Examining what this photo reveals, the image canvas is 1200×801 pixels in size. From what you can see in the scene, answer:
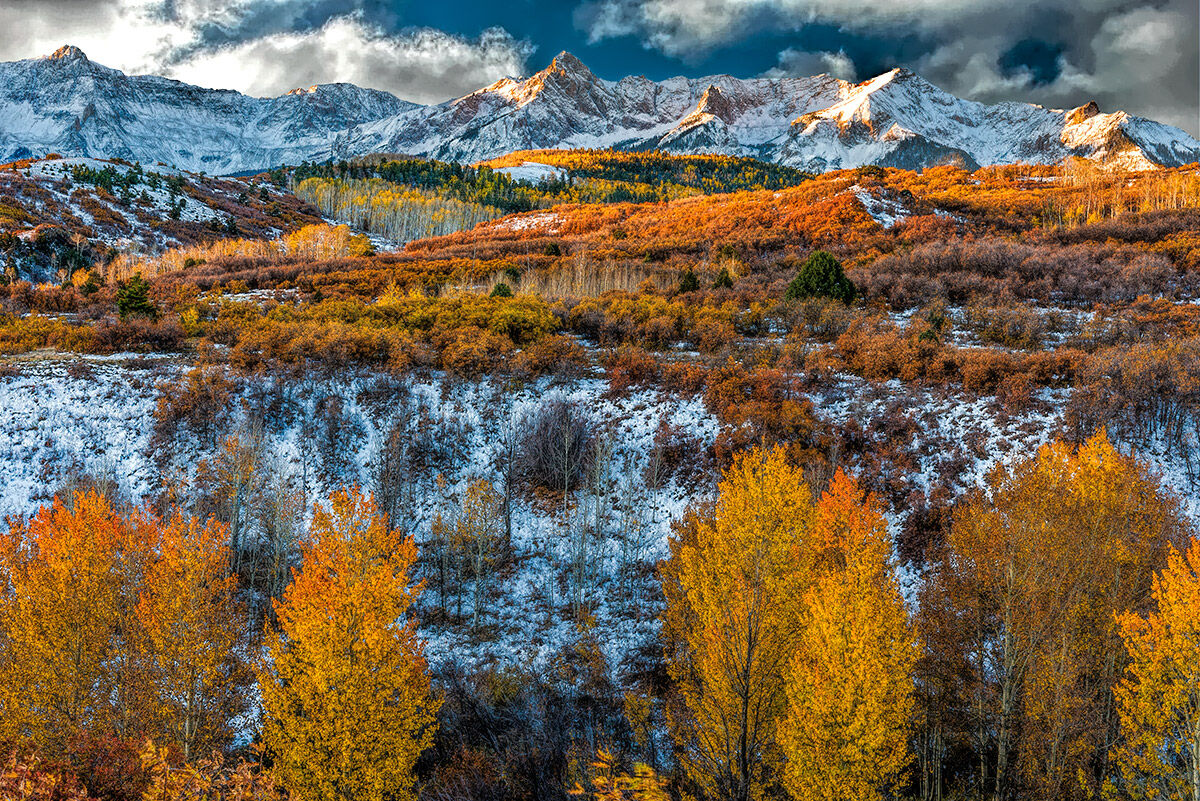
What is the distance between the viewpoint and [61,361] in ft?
109

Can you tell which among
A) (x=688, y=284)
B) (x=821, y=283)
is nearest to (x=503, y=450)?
(x=688, y=284)

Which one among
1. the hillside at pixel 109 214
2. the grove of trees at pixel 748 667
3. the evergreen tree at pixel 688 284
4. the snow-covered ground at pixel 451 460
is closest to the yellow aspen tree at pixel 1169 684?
the grove of trees at pixel 748 667

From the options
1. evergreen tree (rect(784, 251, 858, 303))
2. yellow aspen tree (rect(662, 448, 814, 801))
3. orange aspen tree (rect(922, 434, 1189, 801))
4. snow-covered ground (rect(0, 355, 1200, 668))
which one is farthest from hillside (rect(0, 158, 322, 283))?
orange aspen tree (rect(922, 434, 1189, 801))

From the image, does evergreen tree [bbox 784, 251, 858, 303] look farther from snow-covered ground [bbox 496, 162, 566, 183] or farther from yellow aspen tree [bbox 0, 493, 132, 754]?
snow-covered ground [bbox 496, 162, 566, 183]

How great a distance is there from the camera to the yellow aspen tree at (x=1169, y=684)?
12.5 meters

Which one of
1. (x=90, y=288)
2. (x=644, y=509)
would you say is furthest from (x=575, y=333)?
(x=90, y=288)

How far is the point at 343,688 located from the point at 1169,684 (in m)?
19.0

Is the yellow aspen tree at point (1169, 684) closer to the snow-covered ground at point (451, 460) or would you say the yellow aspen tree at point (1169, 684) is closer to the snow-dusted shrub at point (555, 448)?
the snow-covered ground at point (451, 460)

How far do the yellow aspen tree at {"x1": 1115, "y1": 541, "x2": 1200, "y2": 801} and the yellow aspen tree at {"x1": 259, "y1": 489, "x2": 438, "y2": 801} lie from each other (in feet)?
55.0

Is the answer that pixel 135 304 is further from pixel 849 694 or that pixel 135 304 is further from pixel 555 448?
pixel 849 694

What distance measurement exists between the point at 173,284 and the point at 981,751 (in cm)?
6477

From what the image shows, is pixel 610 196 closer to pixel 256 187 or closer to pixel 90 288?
pixel 256 187

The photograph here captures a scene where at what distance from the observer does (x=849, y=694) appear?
1277 centimetres

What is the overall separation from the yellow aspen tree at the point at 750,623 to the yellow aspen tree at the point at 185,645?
46.5ft
